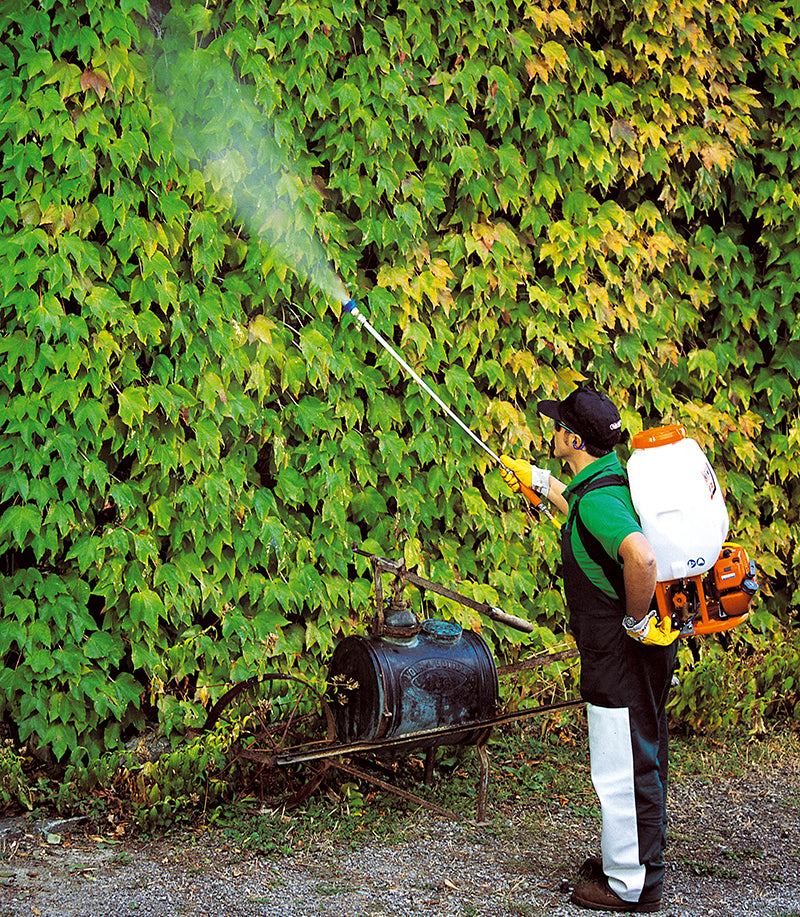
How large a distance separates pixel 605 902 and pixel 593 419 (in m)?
1.81

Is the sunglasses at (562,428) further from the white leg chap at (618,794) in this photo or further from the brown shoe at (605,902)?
the brown shoe at (605,902)

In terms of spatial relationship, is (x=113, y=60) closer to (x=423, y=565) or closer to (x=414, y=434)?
(x=414, y=434)

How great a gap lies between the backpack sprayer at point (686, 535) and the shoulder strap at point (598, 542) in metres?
0.11

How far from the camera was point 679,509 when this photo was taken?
12.3ft

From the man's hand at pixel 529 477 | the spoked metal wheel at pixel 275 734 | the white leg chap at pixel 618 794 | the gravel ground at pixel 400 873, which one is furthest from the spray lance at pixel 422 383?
the gravel ground at pixel 400 873

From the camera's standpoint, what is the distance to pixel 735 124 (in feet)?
20.3

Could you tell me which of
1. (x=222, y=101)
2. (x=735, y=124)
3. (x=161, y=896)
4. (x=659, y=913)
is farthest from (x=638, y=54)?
(x=161, y=896)

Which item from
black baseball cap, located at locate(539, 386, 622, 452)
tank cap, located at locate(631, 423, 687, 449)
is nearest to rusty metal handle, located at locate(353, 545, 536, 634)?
black baseball cap, located at locate(539, 386, 622, 452)

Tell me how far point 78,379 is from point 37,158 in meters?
0.93

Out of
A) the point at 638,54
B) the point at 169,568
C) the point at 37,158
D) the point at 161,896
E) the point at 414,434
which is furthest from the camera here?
the point at 638,54

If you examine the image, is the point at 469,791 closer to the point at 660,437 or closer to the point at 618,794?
the point at 618,794

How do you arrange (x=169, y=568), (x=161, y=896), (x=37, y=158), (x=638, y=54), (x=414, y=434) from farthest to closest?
(x=638, y=54), (x=414, y=434), (x=169, y=568), (x=37, y=158), (x=161, y=896)

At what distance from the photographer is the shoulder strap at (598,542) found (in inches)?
153

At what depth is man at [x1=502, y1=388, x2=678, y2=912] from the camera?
388 centimetres
